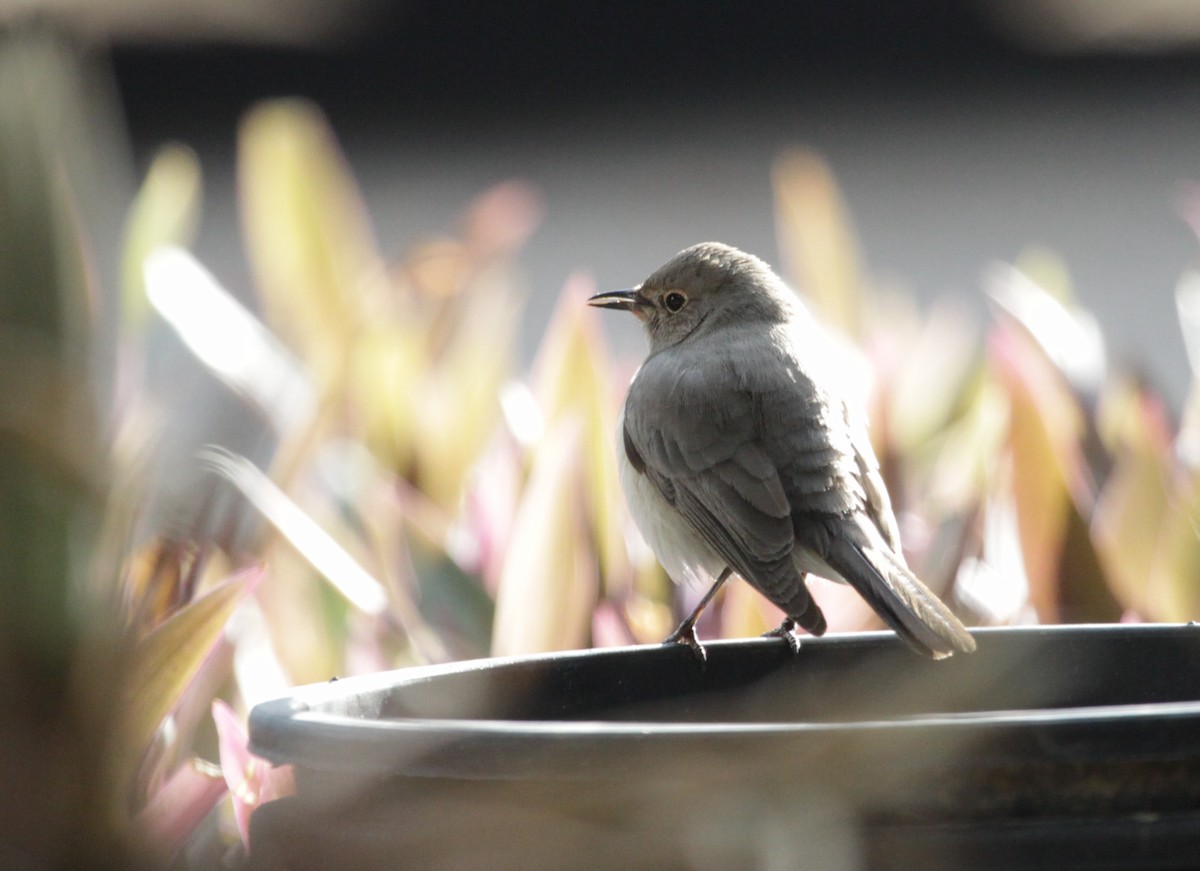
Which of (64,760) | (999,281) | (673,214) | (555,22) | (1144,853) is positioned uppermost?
(555,22)

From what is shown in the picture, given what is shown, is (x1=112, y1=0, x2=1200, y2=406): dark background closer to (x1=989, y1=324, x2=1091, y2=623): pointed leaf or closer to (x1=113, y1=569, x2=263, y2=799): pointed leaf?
(x1=989, y1=324, x2=1091, y2=623): pointed leaf

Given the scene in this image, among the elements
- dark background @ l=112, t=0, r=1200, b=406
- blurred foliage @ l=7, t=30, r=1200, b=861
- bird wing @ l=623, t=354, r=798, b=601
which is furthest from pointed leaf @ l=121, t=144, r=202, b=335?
dark background @ l=112, t=0, r=1200, b=406

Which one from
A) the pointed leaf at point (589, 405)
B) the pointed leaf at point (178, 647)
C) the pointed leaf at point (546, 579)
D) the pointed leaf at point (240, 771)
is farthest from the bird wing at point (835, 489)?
the pointed leaf at point (178, 647)

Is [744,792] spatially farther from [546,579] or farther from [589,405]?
[589,405]

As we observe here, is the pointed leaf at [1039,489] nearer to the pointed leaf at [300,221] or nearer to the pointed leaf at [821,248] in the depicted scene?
the pointed leaf at [821,248]

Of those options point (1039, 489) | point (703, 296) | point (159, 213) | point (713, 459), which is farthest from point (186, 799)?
point (703, 296)

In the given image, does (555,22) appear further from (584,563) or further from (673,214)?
(584,563)

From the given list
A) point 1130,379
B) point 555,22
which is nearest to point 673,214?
point 555,22
